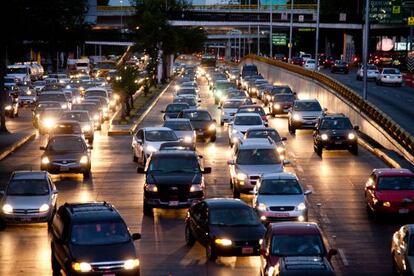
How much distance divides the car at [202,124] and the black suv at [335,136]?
23.7 feet

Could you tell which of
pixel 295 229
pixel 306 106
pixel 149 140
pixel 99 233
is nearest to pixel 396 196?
pixel 295 229

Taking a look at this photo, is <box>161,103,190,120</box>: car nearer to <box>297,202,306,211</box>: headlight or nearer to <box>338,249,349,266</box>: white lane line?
<box>297,202,306,211</box>: headlight

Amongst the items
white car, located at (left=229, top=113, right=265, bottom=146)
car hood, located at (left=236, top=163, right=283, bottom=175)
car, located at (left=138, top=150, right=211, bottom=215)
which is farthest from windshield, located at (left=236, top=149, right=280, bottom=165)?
white car, located at (left=229, top=113, right=265, bottom=146)

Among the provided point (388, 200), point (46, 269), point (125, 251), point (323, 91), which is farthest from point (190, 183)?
point (323, 91)

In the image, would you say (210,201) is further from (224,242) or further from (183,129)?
A: (183,129)

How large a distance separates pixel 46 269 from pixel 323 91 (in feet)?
170

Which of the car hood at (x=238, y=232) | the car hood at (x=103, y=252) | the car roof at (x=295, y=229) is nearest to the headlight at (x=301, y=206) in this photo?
the car hood at (x=238, y=232)

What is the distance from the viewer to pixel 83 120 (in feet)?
181

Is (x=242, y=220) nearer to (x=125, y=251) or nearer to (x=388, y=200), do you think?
(x=125, y=251)

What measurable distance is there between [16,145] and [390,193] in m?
26.3

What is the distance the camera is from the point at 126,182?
40250 mm

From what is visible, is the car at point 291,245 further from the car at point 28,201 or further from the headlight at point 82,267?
the car at point 28,201

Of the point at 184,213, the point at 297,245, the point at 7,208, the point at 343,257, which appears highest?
the point at 297,245

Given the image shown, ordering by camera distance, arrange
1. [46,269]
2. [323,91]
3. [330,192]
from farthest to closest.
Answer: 1. [323,91]
2. [330,192]
3. [46,269]
